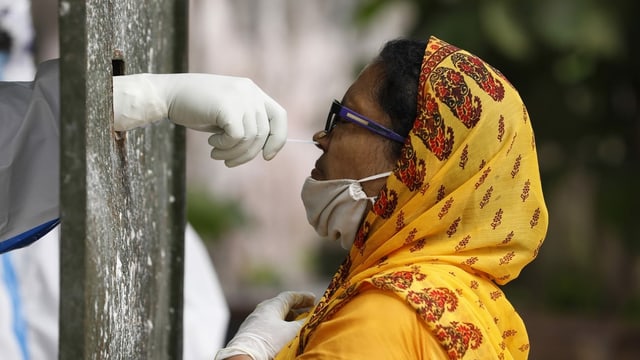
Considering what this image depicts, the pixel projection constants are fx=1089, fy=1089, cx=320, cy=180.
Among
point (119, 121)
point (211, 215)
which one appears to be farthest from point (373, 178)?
point (211, 215)

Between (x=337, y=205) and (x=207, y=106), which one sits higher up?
(x=207, y=106)

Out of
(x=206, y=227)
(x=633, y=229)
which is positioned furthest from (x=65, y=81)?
(x=206, y=227)

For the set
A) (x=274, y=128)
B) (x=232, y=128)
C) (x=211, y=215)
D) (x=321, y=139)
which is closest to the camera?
(x=232, y=128)

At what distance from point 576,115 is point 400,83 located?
6.32m

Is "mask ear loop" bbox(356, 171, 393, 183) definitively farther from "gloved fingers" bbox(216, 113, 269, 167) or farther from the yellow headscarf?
"gloved fingers" bbox(216, 113, 269, 167)

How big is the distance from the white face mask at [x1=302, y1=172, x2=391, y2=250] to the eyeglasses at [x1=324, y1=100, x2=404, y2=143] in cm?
8

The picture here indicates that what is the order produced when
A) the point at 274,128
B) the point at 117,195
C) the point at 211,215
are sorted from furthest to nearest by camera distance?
the point at 211,215, the point at 274,128, the point at 117,195

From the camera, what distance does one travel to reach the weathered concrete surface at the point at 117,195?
155 cm

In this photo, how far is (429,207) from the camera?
2.15 meters

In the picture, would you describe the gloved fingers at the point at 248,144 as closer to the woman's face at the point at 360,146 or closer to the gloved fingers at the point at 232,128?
the gloved fingers at the point at 232,128

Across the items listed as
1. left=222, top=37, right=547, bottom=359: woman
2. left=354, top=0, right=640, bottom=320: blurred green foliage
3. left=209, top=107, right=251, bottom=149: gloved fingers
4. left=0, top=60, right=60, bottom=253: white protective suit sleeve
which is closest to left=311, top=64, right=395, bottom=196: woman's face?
left=222, top=37, right=547, bottom=359: woman

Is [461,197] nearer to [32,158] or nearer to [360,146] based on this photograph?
[360,146]

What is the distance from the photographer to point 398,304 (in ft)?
6.45

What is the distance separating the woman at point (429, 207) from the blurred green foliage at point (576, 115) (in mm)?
5272
